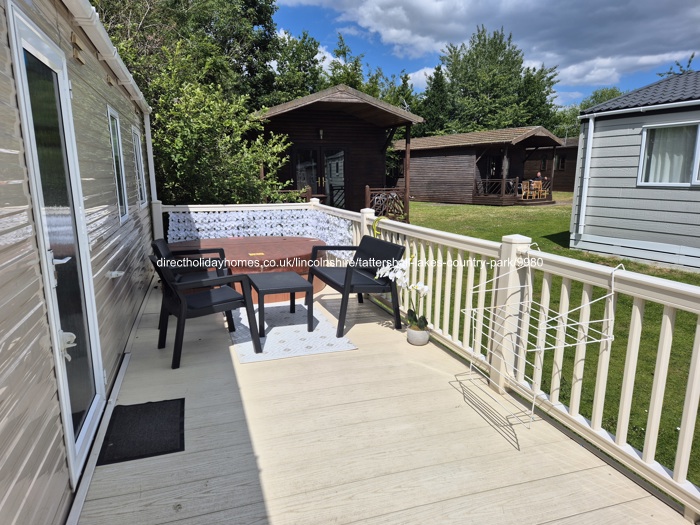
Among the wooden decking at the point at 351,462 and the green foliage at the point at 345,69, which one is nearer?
the wooden decking at the point at 351,462

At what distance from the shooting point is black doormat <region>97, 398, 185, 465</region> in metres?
2.07

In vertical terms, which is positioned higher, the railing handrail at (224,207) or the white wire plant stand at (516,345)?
the railing handrail at (224,207)

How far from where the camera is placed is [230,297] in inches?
128

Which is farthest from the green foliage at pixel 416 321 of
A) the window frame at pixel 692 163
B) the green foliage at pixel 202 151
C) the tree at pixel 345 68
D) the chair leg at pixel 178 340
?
the tree at pixel 345 68

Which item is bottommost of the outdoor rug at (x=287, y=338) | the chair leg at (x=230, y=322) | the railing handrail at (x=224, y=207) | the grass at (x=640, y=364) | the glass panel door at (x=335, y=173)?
the grass at (x=640, y=364)

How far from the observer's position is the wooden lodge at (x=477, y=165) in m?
17.2

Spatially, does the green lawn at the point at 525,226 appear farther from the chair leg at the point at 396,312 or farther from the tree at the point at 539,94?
the tree at the point at 539,94

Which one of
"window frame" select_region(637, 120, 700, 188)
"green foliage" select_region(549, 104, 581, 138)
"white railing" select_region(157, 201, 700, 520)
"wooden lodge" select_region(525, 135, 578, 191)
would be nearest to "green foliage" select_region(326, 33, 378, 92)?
"wooden lodge" select_region(525, 135, 578, 191)

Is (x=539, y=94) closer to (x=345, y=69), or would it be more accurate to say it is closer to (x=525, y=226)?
(x=345, y=69)

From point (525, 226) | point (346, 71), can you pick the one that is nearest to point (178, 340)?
point (525, 226)

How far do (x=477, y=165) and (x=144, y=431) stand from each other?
17.7 m

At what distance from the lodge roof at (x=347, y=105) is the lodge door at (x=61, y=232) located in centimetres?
771

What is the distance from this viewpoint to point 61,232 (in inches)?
79.7

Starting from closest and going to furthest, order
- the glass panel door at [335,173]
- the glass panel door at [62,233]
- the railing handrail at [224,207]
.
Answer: the glass panel door at [62,233], the railing handrail at [224,207], the glass panel door at [335,173]
